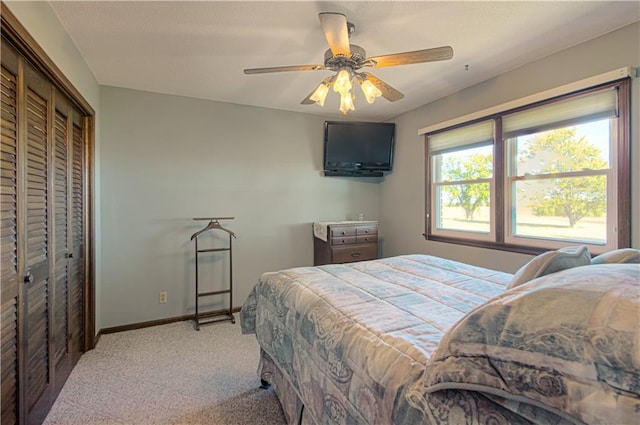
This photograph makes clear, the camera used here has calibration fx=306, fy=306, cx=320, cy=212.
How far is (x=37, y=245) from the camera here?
65.4 inches

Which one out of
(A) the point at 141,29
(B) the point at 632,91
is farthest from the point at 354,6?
(B) the point at 632,91

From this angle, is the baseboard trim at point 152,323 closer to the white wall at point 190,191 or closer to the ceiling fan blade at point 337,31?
the white wall at point 190,191

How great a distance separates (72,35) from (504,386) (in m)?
3.02

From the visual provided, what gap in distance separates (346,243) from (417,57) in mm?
2344

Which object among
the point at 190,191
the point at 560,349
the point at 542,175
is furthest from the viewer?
the point at 190,191

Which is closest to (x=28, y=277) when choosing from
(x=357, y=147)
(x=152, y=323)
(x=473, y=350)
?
(x=152, y=323)

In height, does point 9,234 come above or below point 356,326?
above

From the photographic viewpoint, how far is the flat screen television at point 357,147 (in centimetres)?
392

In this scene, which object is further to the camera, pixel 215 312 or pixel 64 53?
pixel 215 312

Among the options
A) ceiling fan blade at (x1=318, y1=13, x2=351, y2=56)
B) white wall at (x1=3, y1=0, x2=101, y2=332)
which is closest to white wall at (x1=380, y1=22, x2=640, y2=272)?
ceiling fan blade at (x1=318, y1=13, x2=351, y2=56)

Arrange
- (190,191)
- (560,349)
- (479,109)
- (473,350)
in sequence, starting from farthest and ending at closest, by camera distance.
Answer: (190,191) < (479,109) < (473,350) < (560,349)

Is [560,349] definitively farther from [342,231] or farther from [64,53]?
[342,231]

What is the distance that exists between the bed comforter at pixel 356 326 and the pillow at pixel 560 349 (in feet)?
0.68

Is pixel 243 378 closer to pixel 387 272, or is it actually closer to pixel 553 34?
pixel 387 272
